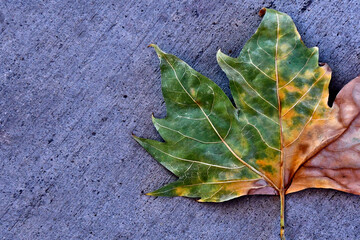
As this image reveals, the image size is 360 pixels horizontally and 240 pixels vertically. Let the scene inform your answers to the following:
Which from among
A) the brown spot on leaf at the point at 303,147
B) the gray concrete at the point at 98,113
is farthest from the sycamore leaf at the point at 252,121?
the gray concrete at the point at 98,113

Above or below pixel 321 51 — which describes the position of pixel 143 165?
below

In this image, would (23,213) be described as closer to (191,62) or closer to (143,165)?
(143,165)

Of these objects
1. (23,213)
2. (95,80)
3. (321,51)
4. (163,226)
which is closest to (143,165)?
(163,226)

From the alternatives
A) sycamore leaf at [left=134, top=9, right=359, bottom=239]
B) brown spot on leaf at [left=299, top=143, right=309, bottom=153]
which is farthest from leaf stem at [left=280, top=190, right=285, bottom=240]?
brown spot on leaf at [left=299, top=143, right=309, bottom=153]

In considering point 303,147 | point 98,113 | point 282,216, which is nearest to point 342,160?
point 303,147

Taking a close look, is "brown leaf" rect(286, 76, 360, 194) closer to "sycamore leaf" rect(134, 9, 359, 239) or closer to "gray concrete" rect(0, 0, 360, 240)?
"sycamore leaf" rect(134, 9, 359, 239)

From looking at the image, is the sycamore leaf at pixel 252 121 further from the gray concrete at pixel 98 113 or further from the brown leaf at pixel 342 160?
the gray concrete at pixel 98 113
